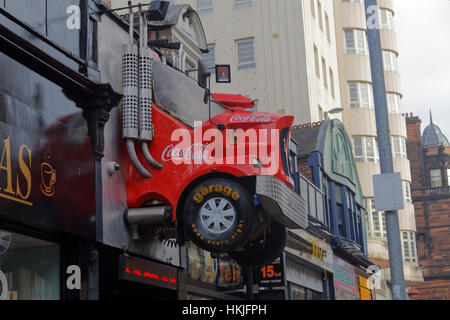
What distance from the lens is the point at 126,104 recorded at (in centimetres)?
1483

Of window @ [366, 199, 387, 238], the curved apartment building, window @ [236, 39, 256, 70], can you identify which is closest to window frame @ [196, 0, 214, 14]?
window @ [236, 39, 256, 70]

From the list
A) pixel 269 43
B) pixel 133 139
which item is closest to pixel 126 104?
pixel 133 139

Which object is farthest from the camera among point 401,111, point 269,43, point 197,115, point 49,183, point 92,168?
point 401,111

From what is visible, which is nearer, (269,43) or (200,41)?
(200,41)

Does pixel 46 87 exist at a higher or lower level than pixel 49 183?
higher

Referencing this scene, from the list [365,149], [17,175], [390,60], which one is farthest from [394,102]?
[17,175]

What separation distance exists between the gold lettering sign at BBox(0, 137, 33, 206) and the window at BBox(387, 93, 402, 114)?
3901 cm

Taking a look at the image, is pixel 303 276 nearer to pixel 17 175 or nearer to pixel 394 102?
pixel 17 175

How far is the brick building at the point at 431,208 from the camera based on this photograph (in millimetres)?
63344

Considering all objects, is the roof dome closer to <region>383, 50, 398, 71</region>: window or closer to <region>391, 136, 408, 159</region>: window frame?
<region>391, 136, 408, 159</region>: window frame
